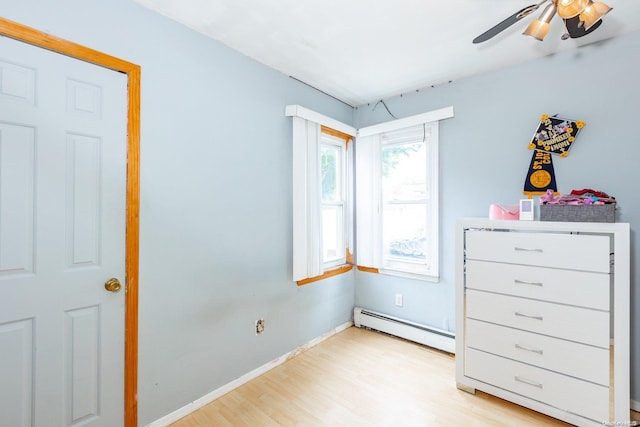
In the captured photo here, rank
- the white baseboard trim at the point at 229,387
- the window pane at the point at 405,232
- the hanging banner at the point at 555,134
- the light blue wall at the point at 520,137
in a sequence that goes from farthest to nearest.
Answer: the window pane at the point at 405,232 < the hanging banner at the point at 555,134 < the light blue wall at the point at 520,137 < the white baseboard trim at the point at 229,387

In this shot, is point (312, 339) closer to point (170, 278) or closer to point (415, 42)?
point (170, 278)

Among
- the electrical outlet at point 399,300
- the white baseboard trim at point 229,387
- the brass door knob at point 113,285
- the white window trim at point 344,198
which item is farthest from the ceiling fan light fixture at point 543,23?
the white baseboard trim at point 229,387

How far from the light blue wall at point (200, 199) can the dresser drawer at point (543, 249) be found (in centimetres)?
149

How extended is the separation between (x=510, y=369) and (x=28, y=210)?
284cm

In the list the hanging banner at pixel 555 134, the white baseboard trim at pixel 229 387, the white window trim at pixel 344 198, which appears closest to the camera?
the white baseboard trim at pixel 229 387

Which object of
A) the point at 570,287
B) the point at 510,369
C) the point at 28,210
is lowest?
the point at 510,369

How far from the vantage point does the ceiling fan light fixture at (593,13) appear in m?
1.26

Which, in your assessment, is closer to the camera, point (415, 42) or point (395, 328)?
point (415, 42)

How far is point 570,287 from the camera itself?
174cm

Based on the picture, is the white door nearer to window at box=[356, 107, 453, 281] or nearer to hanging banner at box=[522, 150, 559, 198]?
window at box=[356, 107, 453, 281]

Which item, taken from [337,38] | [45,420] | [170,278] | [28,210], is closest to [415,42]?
[337,38]

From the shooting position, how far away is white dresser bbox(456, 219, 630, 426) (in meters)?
1.62

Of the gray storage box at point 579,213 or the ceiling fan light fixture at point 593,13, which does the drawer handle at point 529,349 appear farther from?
the ceiling fan light fixture at point 593,13

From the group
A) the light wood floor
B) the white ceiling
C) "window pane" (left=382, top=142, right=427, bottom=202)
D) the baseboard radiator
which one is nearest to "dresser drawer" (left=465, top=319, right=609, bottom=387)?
the light wood floor
